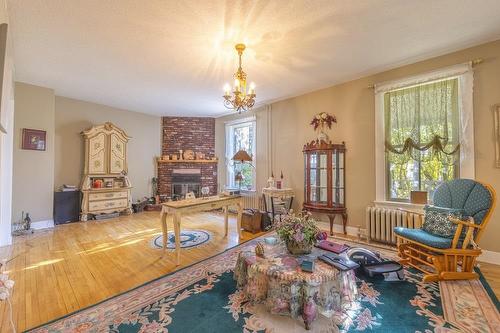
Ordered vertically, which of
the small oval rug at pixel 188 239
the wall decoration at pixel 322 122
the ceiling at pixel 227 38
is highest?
the ceiling at pixel 227 38

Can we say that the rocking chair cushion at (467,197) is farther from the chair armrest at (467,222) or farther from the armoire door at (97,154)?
the armoire door at (97,154)

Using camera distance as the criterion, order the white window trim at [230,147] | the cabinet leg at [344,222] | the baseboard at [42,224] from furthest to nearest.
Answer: the white window trim at [230,147], the baseboard at [42,224], the cabinet leg at [344,222]

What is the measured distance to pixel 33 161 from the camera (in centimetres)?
427

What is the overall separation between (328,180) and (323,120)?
1183 millimetres

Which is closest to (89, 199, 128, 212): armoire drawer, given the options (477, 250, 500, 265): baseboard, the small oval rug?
the small oval rug

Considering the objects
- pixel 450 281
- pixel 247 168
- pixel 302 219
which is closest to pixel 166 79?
pixel 247 168

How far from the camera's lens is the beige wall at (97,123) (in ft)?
16.4

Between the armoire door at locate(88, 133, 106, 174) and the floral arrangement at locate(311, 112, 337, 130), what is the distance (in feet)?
16.1

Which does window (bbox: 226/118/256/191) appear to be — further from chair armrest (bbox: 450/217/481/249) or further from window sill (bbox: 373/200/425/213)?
chair armrest (bbox: 450/217/481/249)

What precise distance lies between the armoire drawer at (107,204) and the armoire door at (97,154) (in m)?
0.72

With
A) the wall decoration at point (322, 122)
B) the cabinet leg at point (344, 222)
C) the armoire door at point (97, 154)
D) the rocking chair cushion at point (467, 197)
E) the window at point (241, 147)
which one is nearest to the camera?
the rocking chair cushion at point (467, 197)

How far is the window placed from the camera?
18.8ft

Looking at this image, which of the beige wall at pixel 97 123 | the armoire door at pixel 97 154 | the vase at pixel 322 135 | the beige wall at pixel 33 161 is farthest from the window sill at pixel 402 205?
the beige wall at pixel 33 161

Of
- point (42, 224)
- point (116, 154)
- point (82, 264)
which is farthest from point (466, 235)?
point (42, 224)
